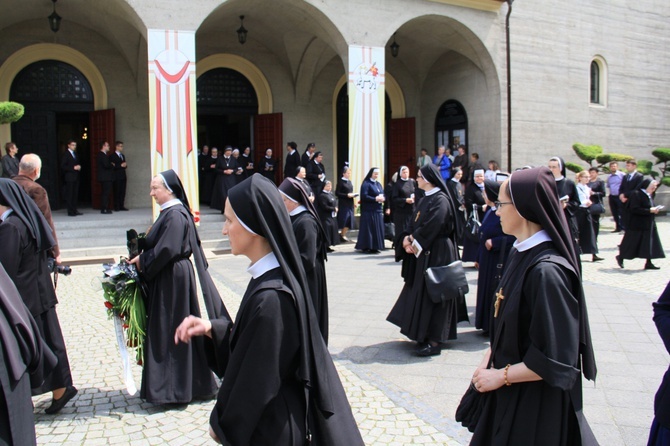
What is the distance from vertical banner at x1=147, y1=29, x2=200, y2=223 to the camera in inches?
493

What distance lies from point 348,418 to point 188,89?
11533 millimetres

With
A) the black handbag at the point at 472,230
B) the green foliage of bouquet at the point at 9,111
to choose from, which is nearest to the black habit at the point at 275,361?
the black handbag at the point at 472,230

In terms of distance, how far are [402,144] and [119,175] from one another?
8.98 metres

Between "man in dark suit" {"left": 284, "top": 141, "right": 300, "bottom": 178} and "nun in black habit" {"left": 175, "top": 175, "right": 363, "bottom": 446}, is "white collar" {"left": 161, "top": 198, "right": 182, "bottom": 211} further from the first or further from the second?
"man in dark suit" {"left": 284, "top": 141, "right": 300, "bottom": 178}

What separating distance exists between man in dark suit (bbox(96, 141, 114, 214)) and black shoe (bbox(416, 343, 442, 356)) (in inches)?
443

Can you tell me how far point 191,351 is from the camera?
4586 mm

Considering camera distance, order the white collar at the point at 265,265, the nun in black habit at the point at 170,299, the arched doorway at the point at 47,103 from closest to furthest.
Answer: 1. the white collar at the point at 265,265
2. the nun in black habit at the point at 170,299
3. the arched doorway at the point at 47,103

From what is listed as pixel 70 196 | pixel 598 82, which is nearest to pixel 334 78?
pixel 598 82

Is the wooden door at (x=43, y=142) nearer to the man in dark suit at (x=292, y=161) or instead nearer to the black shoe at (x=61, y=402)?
the man in dark suit at (x=292, y=161)

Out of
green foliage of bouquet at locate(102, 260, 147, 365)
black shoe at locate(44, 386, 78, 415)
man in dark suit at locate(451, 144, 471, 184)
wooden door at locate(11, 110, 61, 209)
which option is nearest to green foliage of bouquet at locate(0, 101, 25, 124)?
wooden door at locate(11, 110, 61, 209)

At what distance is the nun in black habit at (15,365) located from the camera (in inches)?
94.0

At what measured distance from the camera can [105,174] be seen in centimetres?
1484

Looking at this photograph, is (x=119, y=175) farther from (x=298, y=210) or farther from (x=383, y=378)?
(x=383, y=378)

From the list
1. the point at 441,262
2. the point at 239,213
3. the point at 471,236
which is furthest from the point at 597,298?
the point at 239,213
